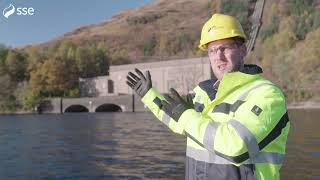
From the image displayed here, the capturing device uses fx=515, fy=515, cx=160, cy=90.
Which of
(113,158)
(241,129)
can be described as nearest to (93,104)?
(113,158)

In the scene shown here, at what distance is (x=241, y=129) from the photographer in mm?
3082

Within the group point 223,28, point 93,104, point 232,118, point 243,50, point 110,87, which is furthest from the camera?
point 110,87

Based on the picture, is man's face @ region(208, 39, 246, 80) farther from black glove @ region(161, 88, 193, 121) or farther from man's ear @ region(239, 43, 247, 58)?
black glove @ region(161, 88, 193, 121)

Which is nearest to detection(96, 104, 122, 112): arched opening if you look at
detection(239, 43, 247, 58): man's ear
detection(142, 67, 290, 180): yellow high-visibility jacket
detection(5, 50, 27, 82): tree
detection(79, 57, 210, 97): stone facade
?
detection(79, 57, 210, 97): stone facade

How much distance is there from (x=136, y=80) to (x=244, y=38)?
3.42ft

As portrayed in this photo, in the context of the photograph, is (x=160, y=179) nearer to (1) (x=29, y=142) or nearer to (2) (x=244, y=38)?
(2) (x=244, y=38)

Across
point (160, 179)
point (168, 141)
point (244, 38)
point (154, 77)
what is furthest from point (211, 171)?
point (154, 77)

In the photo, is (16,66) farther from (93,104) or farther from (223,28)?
(223,28)

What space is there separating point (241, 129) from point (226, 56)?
0.75 m

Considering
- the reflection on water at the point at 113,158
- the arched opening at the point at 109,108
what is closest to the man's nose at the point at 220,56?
Result: the reflection on water at the point at 113,158

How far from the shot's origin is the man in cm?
310

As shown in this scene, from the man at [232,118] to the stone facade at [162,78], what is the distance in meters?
104

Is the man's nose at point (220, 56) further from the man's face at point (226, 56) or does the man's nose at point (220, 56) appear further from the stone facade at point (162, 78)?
the stone facade at point (162, 78)

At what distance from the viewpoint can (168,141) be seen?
35.9 meters
